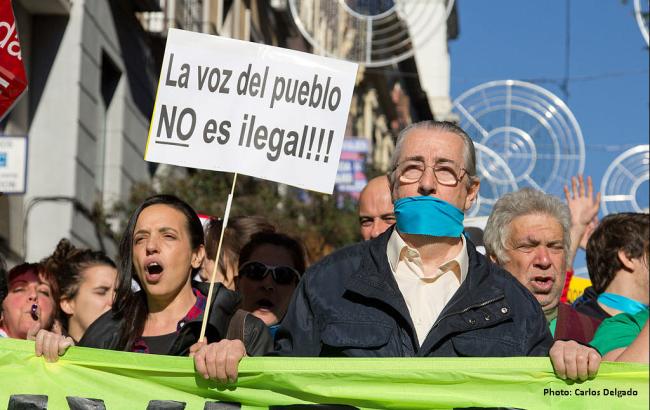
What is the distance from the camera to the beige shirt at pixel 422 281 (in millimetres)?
4871

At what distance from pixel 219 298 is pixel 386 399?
1072 mm

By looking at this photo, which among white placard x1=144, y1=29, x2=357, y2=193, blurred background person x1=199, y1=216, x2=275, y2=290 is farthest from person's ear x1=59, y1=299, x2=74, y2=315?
white placard x1=144, y1=29, x2=357, y2=193

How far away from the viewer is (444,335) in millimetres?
4746

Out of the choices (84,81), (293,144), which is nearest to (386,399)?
(293,144)

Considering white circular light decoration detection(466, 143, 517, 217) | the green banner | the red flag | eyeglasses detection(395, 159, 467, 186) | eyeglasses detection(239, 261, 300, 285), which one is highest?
white circular light decoration detection(466, 143, 517, 217)

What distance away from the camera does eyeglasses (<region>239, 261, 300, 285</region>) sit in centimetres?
666

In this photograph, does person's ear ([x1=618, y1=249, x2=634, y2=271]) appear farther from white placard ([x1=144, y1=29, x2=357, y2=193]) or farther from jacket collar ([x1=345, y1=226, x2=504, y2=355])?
jacket collar ([x1=345, y1=226, x2=504, y2=355])

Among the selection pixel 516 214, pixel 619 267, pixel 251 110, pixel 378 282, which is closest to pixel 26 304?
pixel 251 110

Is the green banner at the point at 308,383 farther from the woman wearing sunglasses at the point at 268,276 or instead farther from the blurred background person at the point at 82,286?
the blurred background person at the point at 82,286

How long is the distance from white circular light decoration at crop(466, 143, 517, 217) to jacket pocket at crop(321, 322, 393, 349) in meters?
18.9

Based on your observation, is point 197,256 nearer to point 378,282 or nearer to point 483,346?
point 378,282

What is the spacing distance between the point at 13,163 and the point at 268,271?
615 cm

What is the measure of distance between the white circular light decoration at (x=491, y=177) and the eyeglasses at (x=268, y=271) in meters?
17.1

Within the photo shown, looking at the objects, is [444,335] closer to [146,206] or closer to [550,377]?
[550,377]
